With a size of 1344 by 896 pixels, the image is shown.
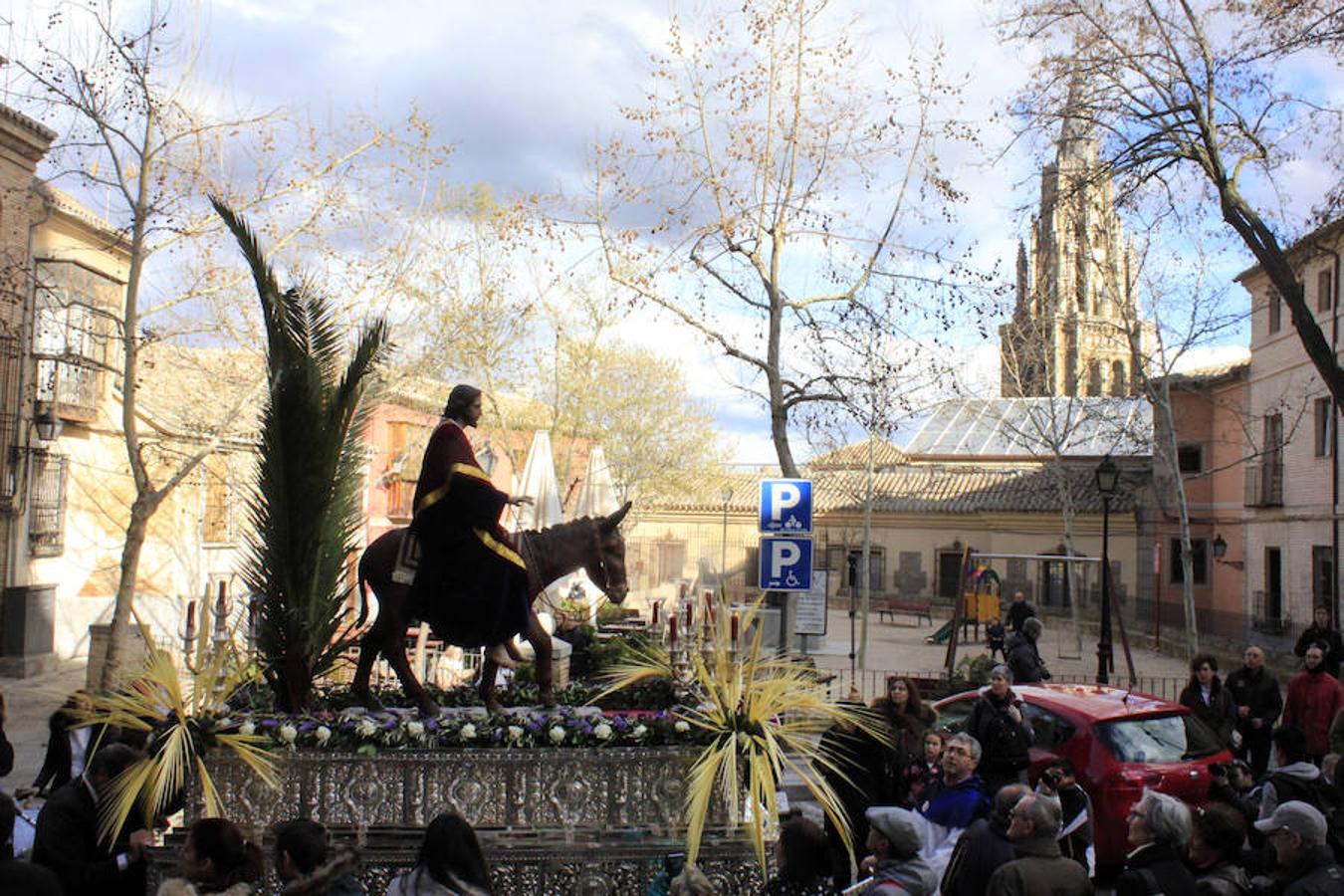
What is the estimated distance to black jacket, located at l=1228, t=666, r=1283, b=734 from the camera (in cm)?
980

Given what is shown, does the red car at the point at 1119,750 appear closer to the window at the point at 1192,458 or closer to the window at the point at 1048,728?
the window at the point at 1048,728

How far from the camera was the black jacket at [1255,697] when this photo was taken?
9.80m

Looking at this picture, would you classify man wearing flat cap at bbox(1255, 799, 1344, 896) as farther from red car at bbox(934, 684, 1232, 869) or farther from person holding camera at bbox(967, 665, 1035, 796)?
red car at bbox(934, 684, 1232, 869)

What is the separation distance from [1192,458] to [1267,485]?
7.46 meters

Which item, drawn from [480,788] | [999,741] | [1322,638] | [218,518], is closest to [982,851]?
[999,741]

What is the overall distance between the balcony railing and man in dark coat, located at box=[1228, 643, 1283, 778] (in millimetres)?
20866

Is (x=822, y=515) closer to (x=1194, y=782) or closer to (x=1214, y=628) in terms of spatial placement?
(x=1214, y=628)

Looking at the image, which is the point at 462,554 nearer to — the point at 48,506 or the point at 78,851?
the point at 78,851

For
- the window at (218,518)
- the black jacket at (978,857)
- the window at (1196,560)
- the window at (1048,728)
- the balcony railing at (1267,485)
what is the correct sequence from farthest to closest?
the window at (1196,560) → the balcony railing at (1267,485) → the window at (218,518) → the window at (1048,728) → the black jacket at (978,857)

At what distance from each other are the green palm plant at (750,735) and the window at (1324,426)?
77.5 ft

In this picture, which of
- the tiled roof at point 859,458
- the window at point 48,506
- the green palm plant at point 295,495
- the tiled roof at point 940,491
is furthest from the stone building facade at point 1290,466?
the window at point 48,506

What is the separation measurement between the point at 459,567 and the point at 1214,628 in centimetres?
2814

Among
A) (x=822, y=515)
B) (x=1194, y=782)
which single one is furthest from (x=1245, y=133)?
(x=822, y=515)

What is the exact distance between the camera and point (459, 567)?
6656 mm
